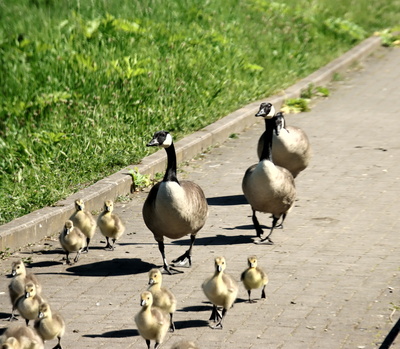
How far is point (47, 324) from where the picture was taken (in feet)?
23.5

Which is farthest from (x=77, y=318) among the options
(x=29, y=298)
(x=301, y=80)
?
(x=301, y=80)

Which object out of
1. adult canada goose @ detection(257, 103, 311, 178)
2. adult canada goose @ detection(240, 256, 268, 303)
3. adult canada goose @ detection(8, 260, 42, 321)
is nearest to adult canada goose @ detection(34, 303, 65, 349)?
adult canada goose @ detection(8, 260, 42, 321)

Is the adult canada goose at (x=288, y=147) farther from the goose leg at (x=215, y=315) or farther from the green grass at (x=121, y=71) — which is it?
the goose leg at (x=215, y=315)

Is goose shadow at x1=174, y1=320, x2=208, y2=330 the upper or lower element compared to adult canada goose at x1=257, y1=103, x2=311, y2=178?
lower

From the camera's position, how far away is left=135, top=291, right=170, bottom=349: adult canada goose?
7.11 metres

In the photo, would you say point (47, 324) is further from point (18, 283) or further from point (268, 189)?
point (268, 189)

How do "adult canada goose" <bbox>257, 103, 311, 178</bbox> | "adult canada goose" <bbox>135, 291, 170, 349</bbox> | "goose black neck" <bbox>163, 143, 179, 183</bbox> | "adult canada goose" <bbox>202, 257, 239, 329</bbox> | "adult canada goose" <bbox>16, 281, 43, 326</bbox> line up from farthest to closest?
"adult canada goose" <bbox>257, 103, 311, 178</bbox>, "goose black neck" <bbox>163, 143, 179, 183</bbox>, "adult canada goose" <bbox>202, 257, 239, 329</bbox>, "adult canada goose" <bbox>16, 281, 43, 326</bbox>, "adult canada goose" <bbox>135, 291, 170, 349</bbox>

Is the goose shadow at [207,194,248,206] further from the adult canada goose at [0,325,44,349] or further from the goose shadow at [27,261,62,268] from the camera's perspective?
the adult canada goose at [0,325,44,349]

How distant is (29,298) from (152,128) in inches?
240

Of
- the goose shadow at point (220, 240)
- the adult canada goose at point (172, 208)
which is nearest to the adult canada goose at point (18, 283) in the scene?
the adult canada goose at point (172, 208)

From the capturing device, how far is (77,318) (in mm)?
8016

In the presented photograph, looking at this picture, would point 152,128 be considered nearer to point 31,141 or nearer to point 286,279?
point 31,141

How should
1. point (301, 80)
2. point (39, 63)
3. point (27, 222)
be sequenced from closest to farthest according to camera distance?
point (27, 222)
point (39, 63)
point (301, 80)

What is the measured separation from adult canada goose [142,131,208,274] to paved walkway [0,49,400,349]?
376 millimetres
